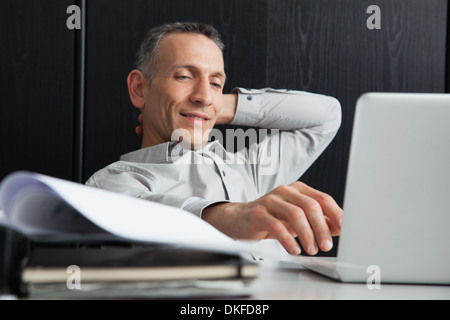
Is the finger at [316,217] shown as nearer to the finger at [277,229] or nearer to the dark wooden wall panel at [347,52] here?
the finger at [277,229]

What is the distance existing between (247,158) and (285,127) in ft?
0.71

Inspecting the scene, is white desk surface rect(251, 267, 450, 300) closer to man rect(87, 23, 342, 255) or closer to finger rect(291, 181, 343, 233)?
finger rect(291, 181, 343, 233)

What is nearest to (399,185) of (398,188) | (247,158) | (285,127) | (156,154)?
(398,188)

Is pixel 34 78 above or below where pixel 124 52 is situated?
below

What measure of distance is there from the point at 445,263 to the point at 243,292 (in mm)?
269

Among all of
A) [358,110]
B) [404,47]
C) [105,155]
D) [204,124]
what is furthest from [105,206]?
[404,47]

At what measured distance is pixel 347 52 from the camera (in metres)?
2.24

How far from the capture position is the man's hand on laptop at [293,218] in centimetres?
64

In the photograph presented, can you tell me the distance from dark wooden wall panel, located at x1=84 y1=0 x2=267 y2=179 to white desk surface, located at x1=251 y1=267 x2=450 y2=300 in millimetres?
1572

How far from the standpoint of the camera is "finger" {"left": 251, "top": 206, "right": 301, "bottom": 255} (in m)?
0.63

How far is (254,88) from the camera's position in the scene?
2.15 metres

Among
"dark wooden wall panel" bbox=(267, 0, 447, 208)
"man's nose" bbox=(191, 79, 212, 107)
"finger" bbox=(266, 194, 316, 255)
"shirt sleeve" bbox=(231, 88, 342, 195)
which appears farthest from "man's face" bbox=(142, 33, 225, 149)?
"finger" bbox=(266, 194, 316, 255)

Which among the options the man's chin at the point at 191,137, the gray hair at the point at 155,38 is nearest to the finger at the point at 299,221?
the man's chin at the point at 191,137

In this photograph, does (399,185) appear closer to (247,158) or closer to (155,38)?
(247,158)
